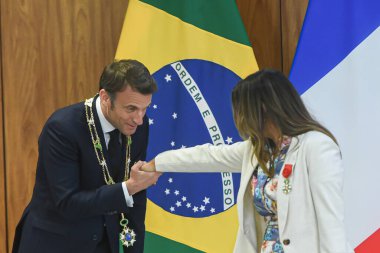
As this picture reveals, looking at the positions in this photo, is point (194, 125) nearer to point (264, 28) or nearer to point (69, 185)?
point (264, 28)

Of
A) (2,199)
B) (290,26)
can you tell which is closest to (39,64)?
(2,199)

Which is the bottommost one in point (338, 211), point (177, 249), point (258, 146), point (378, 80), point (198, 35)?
point (177, 249)

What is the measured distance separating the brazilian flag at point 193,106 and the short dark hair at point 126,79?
1.08m

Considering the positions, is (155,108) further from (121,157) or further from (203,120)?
(121,157)

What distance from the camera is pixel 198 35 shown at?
131 inches

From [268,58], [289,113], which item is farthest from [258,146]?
[268,58]

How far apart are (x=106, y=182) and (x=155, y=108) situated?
109 centimetres

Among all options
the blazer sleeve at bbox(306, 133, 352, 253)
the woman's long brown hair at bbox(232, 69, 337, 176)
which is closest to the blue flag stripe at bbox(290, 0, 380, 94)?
the woman's long brown hair at bbox(232, 69, 337, 176)

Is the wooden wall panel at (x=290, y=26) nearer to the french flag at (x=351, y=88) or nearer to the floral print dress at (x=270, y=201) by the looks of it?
the french flag at (x=351, y=88)

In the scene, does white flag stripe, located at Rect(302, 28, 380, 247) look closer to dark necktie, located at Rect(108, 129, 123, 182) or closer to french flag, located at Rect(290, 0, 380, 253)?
french flag, located at Rect(290, 0, 380, 253)

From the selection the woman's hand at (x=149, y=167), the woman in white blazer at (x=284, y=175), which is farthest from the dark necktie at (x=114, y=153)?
the woman in white blazer at (x=284, y=175)

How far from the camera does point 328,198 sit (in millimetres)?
1745

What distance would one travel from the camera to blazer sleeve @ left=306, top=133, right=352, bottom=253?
68.7 inches

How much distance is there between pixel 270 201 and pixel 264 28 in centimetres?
207
